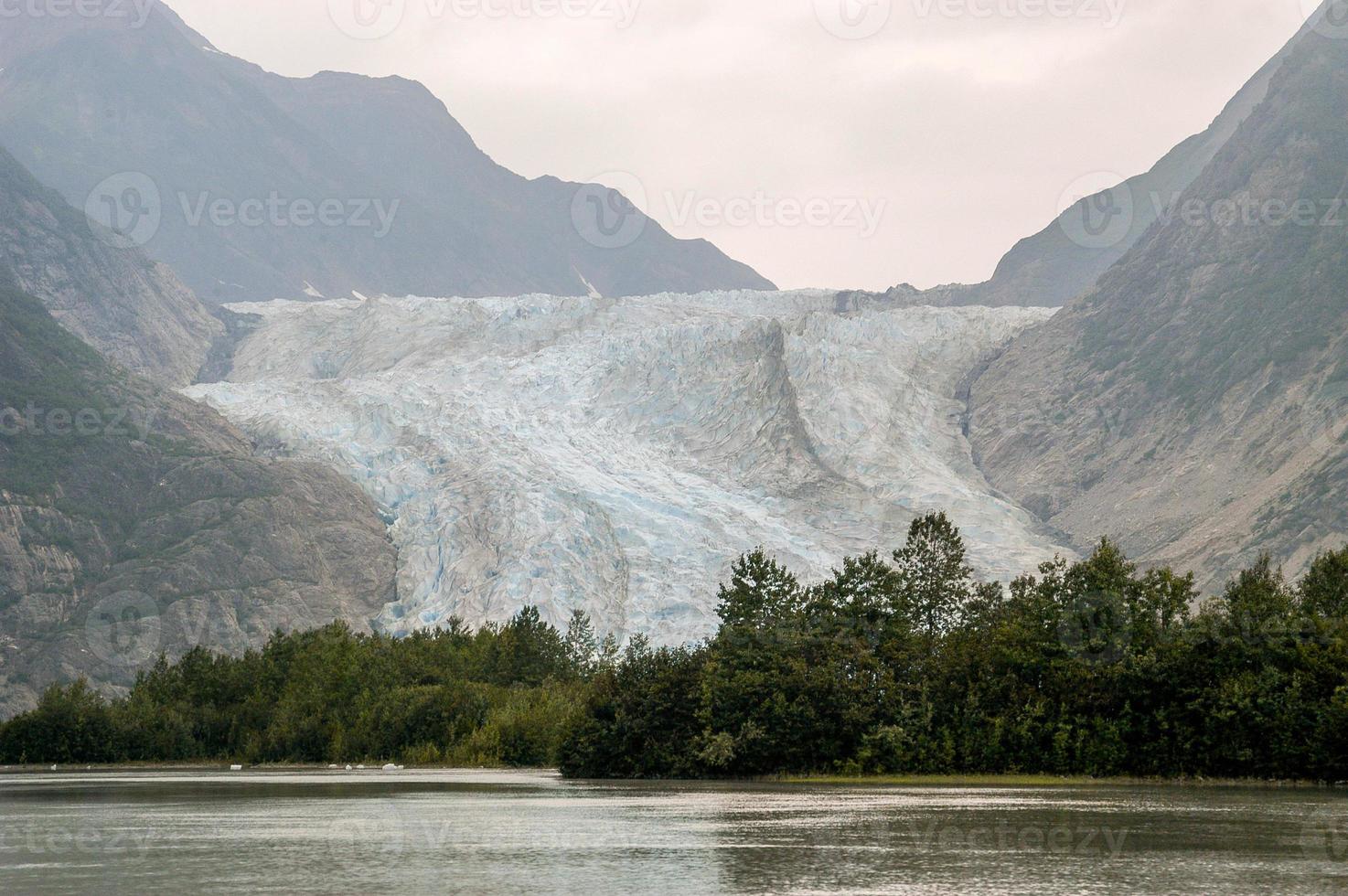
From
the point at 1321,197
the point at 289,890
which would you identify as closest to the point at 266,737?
the point at 289,890

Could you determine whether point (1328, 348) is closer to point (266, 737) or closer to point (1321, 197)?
point (1321, 197)

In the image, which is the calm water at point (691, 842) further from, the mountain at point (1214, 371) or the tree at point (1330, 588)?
the mountain at point (1214, 371)

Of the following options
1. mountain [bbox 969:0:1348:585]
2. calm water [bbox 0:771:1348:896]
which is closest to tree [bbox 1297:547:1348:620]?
calm water [bbox 0:771:1348:896]

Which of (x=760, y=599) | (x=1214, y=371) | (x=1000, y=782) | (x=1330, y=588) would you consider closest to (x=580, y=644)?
(x=760, y=599)

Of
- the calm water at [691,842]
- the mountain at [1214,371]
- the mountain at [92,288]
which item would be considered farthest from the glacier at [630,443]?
the calm water at [691,842]

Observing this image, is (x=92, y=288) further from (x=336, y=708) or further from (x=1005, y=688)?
(x=1005, y=688)

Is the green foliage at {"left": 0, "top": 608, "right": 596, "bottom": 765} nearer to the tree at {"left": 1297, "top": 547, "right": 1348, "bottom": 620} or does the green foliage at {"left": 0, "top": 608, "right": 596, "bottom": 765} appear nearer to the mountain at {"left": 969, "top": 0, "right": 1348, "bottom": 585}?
the tree at {"left": 1297, "top": 547, "right": 1348, "bottom": 620}
